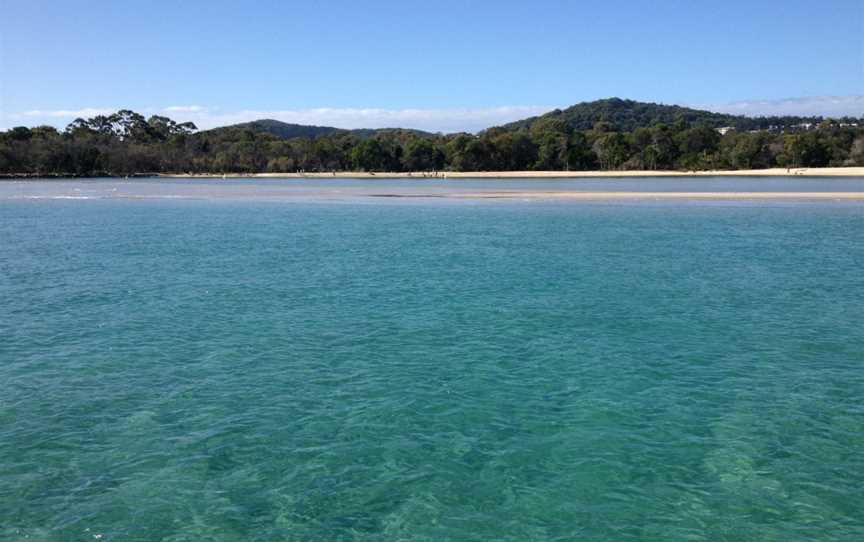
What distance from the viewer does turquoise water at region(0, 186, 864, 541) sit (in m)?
8.73

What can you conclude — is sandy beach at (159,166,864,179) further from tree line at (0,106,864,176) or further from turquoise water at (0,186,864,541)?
turquoise water at (0,186,864,541)

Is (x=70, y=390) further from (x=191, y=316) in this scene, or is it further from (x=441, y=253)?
(x=441, y=253)

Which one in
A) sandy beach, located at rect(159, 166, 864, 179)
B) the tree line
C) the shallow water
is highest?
the tree line

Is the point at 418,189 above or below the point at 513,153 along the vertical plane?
below

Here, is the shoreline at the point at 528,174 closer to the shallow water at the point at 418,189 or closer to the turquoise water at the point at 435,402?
→ the shallow water at the point at 418,189

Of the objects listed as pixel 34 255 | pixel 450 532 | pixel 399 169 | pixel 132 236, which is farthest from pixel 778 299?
pixel 399 169

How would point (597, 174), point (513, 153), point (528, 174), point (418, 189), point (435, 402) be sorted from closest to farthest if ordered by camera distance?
point (435, 402), point (418, 189), point (597, 174), point (528, 174), point (513, 153)

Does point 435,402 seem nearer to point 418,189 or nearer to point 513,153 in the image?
point 418,189

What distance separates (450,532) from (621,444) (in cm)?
361

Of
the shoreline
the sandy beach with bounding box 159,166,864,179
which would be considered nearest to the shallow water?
the sandy beach with bounding box 159,166,864,179

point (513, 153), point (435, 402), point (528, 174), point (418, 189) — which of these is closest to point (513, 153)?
point (513, 153)

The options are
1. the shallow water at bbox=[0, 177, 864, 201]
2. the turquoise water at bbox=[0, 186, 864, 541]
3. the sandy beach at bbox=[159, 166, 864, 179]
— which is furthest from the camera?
the sandy beach at bbox=[159, 166, 864, 179]

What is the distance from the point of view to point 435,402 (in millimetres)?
12461

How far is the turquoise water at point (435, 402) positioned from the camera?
8727 mm
